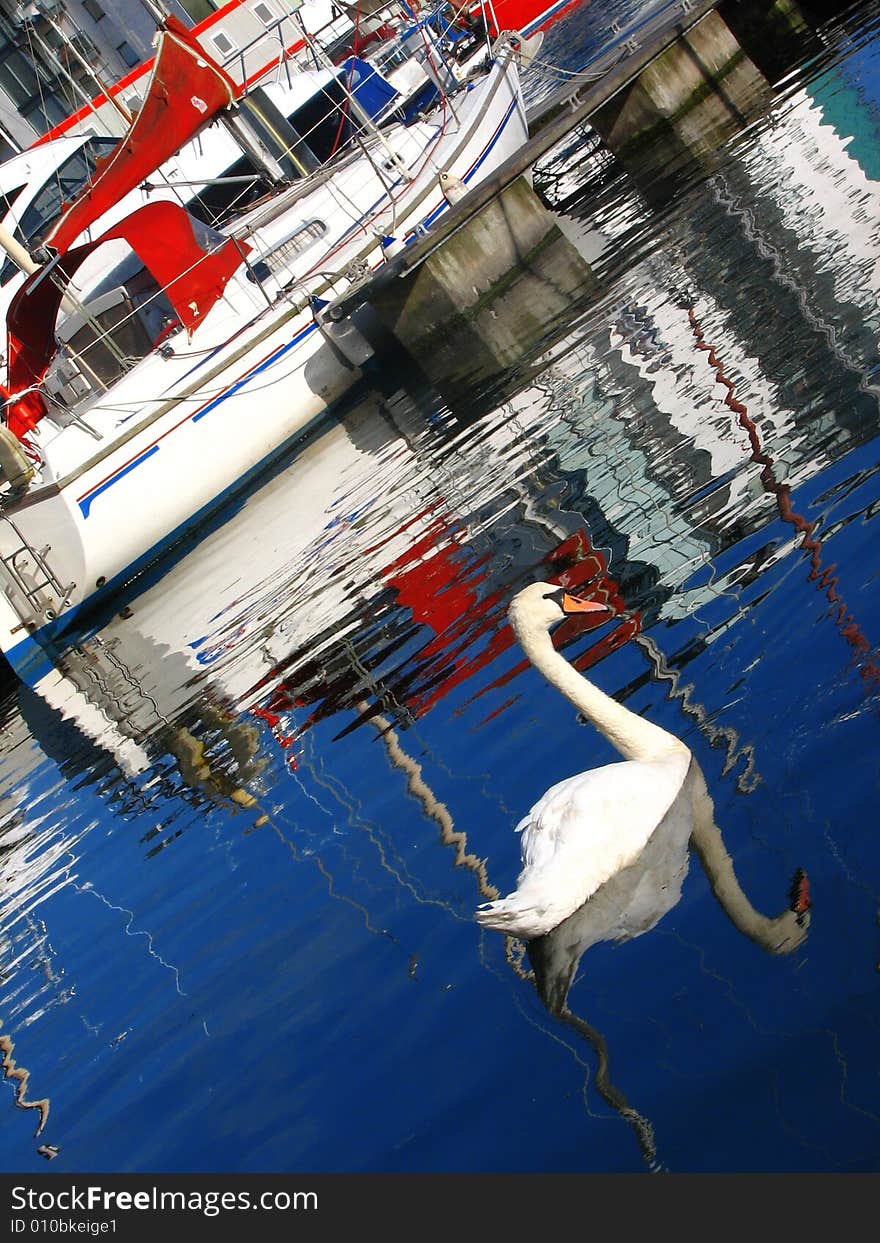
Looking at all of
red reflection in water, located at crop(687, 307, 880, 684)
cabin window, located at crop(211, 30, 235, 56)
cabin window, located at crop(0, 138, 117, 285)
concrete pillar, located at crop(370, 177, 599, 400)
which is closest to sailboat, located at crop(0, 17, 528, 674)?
concrete pillar, located at crop(370, 177, 599, 400)

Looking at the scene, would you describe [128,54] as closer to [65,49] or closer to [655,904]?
[65,49]

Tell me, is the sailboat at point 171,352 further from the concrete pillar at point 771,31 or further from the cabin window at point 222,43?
the cabin window at point 222,43

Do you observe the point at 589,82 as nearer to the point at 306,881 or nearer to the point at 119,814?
the point at 119,814

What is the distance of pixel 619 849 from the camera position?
6.65 metres

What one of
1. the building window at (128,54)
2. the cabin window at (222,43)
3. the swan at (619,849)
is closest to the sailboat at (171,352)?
the swan at (619,849)

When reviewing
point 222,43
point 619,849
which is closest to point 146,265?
point 619,849

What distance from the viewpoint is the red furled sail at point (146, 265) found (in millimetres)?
22531

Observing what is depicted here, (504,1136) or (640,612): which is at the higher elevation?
(640,612)

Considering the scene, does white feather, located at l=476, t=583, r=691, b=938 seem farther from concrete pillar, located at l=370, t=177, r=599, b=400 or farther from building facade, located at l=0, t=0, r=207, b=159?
building facade, located at l=0, t=0, r=207, b=159

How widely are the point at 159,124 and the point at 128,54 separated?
34.1 m

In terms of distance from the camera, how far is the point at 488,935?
24.0 feet

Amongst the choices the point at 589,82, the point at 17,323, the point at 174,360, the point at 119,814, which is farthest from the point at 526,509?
the point at 589,82

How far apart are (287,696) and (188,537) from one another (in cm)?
1026

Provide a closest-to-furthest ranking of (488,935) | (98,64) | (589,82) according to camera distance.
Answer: (488,935)
(589,82)
(98,64)
